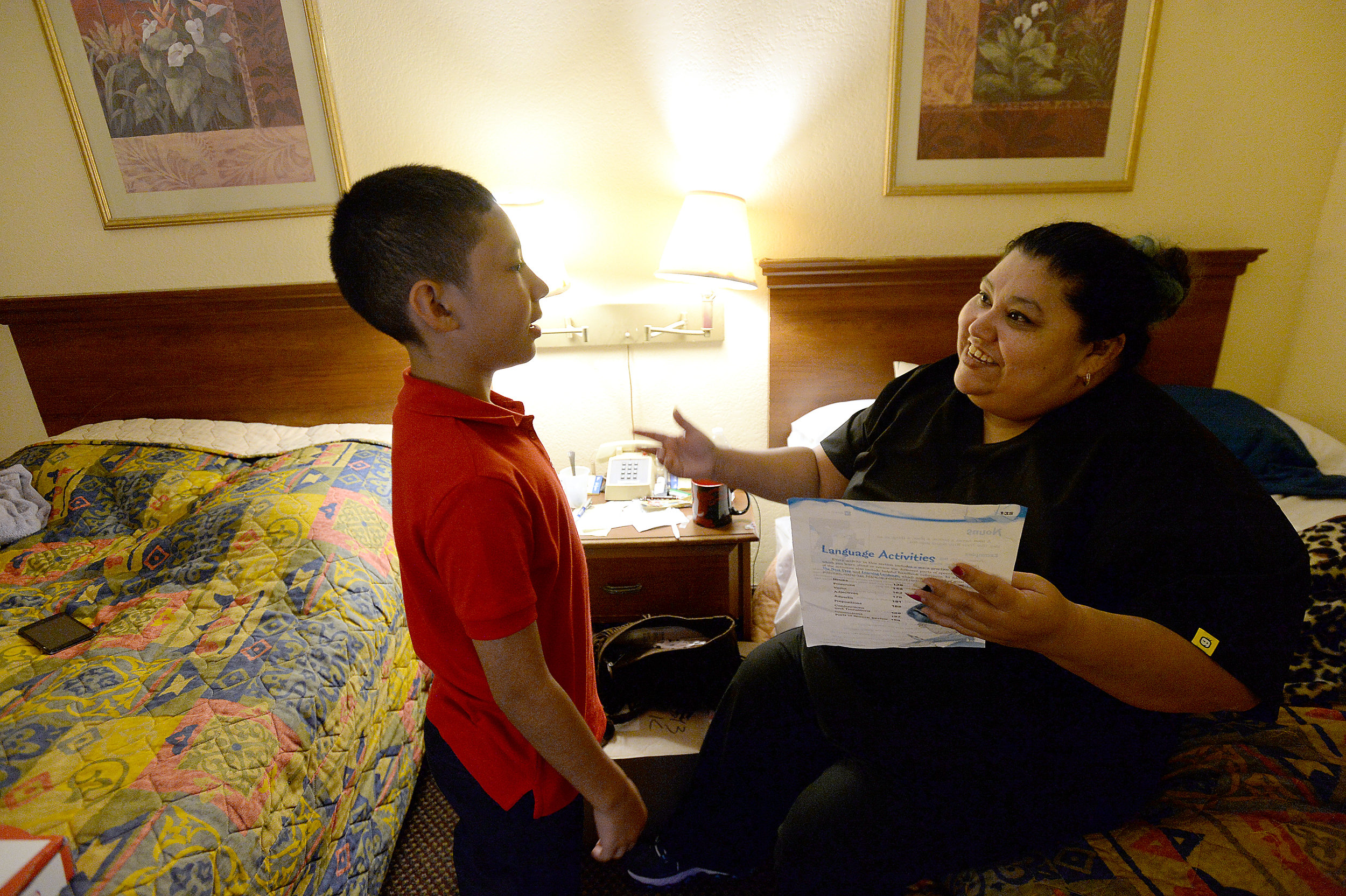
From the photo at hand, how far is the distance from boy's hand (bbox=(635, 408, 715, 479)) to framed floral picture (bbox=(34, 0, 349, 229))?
5.05 feet

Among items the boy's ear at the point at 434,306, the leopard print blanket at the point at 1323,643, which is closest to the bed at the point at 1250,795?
the leopard print blanket at the point at 1323,643

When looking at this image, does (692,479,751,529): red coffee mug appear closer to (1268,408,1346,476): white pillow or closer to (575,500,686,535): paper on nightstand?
(575,500,686,535): paper on nightstand

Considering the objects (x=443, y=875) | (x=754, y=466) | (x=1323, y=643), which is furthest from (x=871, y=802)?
(x=443, y=875)

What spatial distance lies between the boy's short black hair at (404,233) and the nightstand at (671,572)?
919 millimetres

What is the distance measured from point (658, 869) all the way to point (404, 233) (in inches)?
51.6

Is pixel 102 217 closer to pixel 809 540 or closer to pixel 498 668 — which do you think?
pixel 498 668

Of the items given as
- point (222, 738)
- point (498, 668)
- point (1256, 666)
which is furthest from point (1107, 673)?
point (222, 738)

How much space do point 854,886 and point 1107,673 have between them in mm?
510

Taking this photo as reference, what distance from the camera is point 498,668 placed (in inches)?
28.2

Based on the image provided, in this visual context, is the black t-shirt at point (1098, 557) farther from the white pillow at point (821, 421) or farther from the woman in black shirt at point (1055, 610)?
the white pillow at point (821, 421)

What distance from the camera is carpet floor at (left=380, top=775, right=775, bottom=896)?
4.30 feet

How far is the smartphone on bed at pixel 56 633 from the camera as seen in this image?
3.84 feet

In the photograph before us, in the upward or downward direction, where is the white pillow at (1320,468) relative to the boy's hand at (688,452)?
→ downward

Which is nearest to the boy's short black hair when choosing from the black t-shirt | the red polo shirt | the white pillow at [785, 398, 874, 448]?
the red polo shirt
